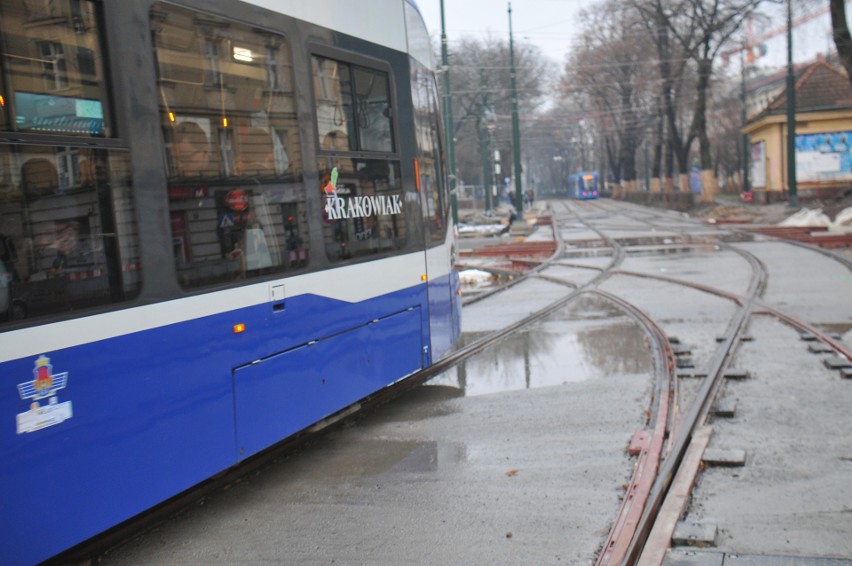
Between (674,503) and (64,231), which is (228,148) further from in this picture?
(674,503)

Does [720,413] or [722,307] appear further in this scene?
[722,307]

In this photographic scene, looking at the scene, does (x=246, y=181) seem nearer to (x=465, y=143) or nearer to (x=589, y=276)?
(x=589, y=276)

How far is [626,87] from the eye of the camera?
2660 inches

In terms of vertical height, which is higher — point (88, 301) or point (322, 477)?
point (88, 301)

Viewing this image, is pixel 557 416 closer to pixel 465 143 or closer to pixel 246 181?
pixel 246 181

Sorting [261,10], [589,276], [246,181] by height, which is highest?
[261,10]

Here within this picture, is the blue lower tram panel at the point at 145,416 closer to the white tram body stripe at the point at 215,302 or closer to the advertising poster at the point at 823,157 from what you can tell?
the white tram body stripe at the point at 215,302

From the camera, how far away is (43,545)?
12.8 feet

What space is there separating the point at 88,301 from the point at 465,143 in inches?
2919

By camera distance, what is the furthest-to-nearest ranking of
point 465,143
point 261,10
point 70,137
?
point 465,143 < point 261,10 < point 70,137

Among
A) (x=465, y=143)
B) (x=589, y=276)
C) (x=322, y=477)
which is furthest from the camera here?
(x=465, y=143)

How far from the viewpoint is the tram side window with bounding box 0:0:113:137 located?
3.92 m

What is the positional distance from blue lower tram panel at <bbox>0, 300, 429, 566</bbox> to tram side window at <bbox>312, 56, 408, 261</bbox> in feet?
2.59

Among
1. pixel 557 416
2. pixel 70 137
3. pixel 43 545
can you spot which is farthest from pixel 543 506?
pixel 70 137
